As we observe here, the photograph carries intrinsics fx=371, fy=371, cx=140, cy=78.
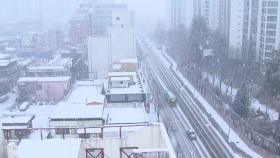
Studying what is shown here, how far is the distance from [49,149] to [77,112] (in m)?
7.57

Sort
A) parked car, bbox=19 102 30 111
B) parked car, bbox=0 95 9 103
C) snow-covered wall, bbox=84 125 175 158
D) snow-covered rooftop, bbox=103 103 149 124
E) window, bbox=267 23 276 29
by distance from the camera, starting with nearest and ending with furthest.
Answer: snow-covered wall, bbox=84 125 175 158 < snow-covered rooftop, bbox=103 103 149 124 < parked car, bbox=19 102 30 111 < parked car, bbox=0 95 9 103 < window, bbox=267 23 276 29

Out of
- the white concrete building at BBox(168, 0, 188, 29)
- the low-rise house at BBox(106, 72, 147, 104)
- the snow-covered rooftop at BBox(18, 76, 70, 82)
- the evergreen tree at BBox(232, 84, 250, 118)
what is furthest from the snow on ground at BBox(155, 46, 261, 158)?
the white concrete building at BBox(168, 0, 188, 29)

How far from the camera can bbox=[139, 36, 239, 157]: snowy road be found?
33.8 ft

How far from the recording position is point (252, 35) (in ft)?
61.2

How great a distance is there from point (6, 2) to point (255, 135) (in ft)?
154

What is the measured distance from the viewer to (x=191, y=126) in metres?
12.4

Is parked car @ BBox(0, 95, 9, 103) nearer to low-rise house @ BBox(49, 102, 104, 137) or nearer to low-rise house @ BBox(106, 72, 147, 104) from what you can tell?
low-rise house @ BBox(106, 72, 147, 104)

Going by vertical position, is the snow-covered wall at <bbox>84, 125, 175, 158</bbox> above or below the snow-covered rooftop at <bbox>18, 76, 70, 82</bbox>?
above

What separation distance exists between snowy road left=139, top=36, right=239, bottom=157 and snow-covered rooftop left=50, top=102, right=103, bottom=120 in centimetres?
262

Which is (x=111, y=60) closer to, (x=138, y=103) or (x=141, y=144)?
(x=138, y=103)

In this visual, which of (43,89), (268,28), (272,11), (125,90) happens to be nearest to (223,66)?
(268,28)

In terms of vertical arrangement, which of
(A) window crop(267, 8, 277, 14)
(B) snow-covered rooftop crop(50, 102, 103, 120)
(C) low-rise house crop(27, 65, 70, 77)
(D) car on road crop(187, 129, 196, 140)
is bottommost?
(D) car on road crop(187, 129, 196, 140)

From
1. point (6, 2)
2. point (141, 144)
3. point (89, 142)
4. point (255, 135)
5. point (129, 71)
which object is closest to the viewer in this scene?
point (89, 142)

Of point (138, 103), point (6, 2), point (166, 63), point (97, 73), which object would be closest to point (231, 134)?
point (138, 103)
